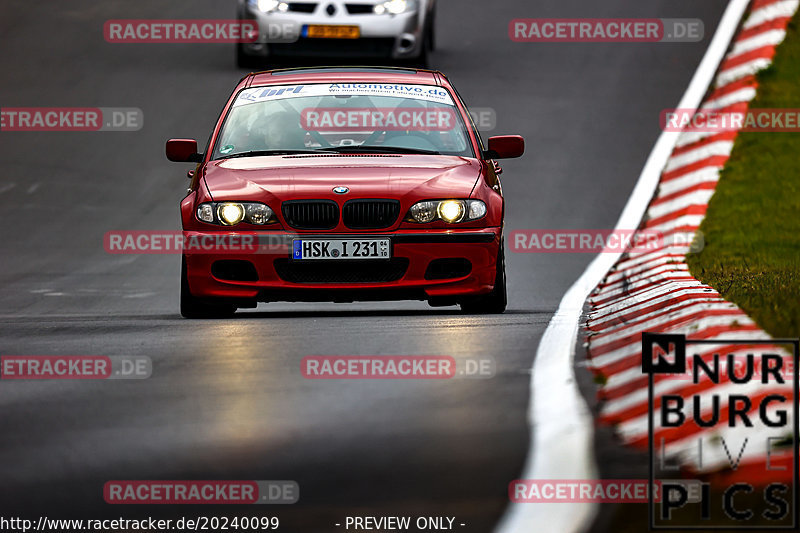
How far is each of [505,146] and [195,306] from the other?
238cm

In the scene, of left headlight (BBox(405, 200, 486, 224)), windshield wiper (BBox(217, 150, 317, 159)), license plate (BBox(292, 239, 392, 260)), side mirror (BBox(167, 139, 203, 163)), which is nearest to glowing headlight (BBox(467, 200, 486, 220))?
left headlight (BBox(405, 200, 486, 224))

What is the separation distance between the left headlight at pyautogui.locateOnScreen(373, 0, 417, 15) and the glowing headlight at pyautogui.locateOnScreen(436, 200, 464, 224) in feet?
36.0

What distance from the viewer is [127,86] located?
69.8 ft

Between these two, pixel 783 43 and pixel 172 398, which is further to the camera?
pixel 783 43

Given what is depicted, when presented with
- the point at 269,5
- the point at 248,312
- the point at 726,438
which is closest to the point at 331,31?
the point at 269,5

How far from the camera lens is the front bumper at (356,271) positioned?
31.6ft

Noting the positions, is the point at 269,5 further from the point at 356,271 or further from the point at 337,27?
the point at 356,271

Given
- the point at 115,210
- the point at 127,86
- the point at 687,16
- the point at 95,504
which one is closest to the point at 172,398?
the point at 95,504

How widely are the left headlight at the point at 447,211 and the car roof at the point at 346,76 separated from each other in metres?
1.87

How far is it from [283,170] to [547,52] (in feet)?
46.9

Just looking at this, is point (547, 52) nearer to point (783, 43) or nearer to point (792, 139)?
point (783, 43)

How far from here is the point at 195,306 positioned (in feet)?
33.0

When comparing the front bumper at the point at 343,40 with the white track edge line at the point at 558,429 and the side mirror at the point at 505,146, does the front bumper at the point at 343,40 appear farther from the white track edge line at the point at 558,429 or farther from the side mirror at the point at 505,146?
the side mirror at the point at 505,146

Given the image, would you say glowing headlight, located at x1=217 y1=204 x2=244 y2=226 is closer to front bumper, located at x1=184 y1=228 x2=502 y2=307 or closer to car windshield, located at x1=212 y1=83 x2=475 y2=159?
front bumper, located at x1=184 y1=228 x2=502 y2=307
